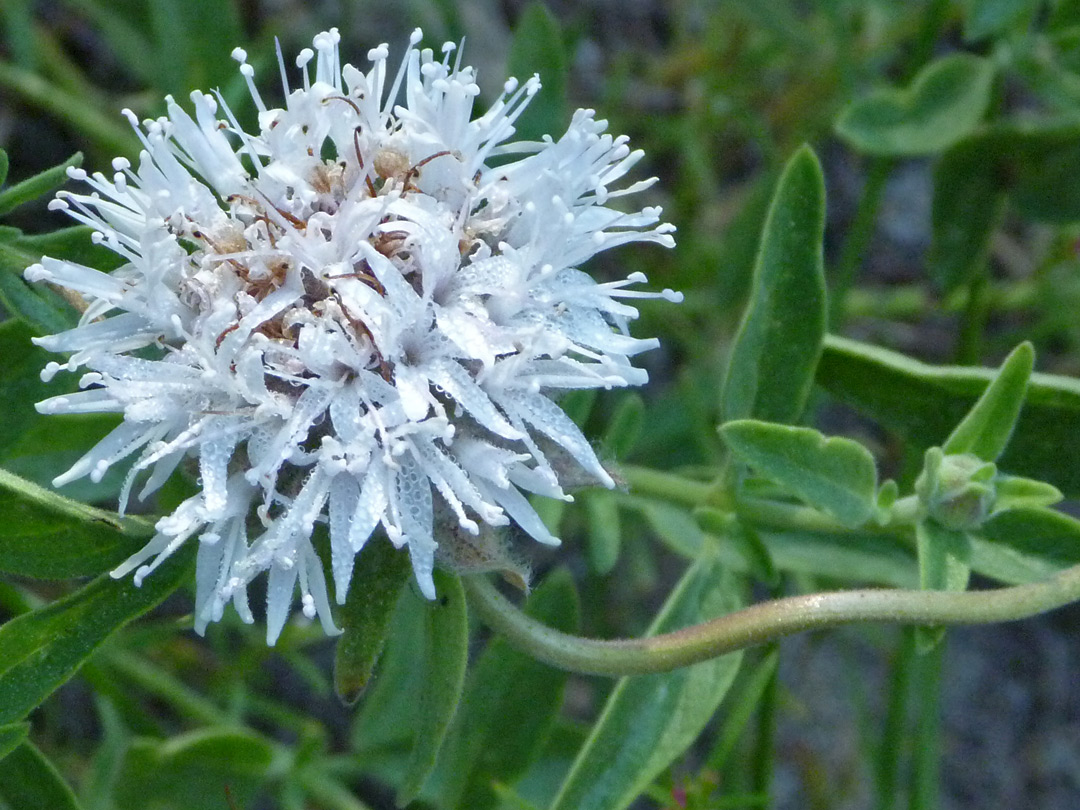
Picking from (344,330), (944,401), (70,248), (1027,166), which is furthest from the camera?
(1027,166)

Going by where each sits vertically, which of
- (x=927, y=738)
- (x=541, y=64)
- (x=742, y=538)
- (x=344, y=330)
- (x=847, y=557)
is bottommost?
(x=927, y=738)

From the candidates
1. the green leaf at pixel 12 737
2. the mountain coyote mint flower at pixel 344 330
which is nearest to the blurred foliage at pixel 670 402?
the green leaf at pixel 12 737

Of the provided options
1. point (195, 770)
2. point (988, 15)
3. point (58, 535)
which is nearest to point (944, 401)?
point (988, 15)

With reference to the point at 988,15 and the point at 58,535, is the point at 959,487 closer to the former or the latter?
the point at 988,15

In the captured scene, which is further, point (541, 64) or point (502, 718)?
point (541, 64)

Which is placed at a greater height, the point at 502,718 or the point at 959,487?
the point at 959,487

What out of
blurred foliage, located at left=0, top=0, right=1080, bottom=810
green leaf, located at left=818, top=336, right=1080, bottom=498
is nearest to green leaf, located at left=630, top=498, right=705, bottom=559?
blurred foliage, located at left=0, top=0, right=1080, bottom=810

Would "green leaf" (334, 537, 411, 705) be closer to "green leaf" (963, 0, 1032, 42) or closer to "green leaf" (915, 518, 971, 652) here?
"green leaf" (915, 518, 971, 652)

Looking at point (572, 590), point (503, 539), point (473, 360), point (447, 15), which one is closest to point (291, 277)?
point (473, 360)
